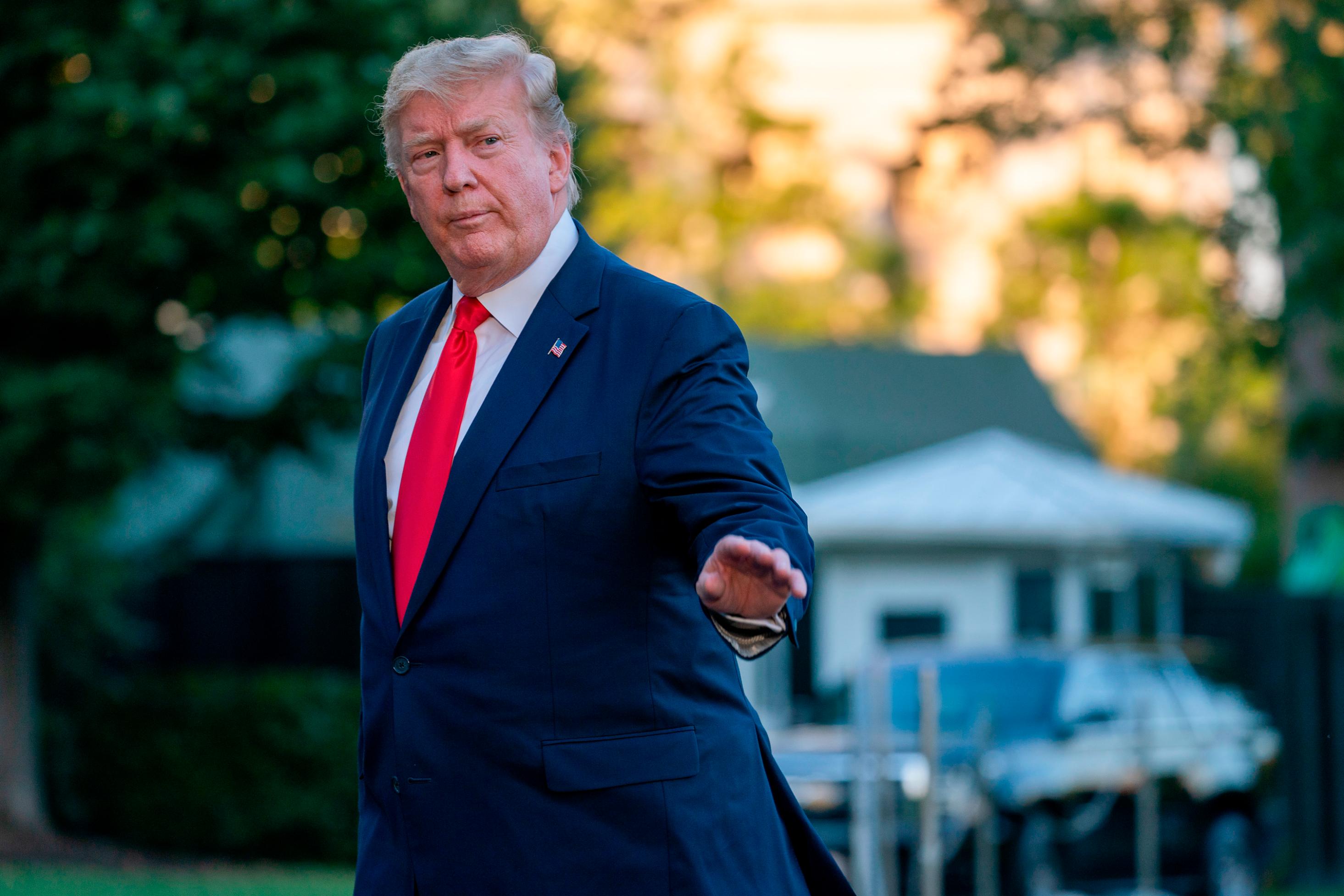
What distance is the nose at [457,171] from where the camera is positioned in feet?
7.38

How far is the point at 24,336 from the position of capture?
9.56 meters

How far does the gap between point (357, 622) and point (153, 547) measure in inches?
88.4

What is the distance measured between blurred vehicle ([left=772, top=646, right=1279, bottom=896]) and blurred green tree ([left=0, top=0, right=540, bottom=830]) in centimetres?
403

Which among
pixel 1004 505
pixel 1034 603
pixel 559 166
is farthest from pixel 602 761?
pixel 1034 603

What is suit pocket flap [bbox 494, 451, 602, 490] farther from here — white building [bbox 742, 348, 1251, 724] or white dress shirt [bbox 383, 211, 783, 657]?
white building [bbox 742, 348, 1251, 724]

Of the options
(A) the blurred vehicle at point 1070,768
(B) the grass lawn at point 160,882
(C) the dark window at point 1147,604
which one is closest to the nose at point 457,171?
(B) the grass lawn at point 160,882

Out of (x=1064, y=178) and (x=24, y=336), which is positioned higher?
(x=1064, y=178)

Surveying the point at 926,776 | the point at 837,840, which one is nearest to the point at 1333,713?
the point at 837,840

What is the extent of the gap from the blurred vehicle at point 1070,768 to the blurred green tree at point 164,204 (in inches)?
159

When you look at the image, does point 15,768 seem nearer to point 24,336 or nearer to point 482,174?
point 24,336

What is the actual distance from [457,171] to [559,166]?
19 cm

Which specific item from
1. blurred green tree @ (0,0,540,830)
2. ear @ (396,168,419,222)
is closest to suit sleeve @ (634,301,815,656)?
ear @ (396,168,419,222)

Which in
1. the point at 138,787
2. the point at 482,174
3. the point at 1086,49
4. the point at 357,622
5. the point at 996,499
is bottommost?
the point at 138,787

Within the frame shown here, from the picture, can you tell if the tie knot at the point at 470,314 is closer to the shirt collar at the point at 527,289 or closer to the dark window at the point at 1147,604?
the shirt collar at the point at 527,289
